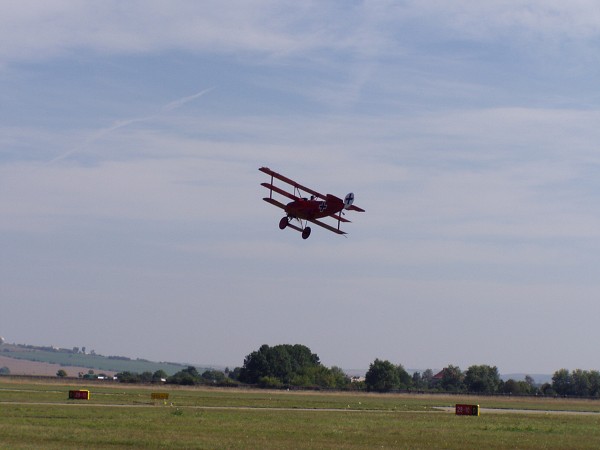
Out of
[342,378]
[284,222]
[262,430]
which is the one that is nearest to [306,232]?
[284,222]

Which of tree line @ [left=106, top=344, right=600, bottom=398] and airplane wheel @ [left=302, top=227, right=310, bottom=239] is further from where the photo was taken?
tree line @ [left=106, top=344, right=600, bottom=398]

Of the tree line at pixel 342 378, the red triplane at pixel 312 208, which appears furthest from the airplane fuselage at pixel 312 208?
the tree line at pixel 342 378

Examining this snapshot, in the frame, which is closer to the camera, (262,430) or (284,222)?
(262,430)

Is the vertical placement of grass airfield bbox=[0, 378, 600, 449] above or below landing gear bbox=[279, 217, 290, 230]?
below

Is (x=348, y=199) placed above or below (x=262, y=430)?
above

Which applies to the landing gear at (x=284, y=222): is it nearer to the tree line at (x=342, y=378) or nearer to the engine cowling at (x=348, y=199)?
the engine cowling at (x=348, y=199)

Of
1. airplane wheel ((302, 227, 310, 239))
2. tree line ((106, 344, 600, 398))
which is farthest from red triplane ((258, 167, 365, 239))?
tree line ((106, 344, 600, 398))

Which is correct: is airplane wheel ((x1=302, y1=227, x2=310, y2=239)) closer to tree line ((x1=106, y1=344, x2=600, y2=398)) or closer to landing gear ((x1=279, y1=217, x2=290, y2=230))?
landing gear ((x1=279, y1=217, x2=290, y2=230))

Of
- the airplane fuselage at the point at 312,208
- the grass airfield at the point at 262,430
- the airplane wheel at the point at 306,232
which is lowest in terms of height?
the grass airfield at the point at 262,430

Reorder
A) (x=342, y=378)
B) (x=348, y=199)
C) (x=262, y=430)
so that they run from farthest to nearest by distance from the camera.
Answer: (x=342, y=378), (x=348, y=199), (x=262, y=430)

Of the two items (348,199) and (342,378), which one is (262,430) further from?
(342,378)

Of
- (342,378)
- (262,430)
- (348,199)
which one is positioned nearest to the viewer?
(262,430)

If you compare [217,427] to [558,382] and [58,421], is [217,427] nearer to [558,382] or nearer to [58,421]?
[58,421]

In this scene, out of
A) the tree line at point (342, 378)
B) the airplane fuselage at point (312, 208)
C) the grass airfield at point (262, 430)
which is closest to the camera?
the grass airfield at point (262, 430)
